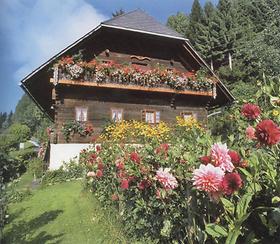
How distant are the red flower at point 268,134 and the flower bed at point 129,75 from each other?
621 inches

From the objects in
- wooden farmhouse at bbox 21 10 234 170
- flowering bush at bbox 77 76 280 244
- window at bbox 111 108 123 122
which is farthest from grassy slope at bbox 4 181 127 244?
window at bbox 111 108 123 122

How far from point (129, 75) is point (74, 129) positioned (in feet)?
12.5

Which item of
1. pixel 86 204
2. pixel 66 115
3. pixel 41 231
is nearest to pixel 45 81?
pixel 66 115

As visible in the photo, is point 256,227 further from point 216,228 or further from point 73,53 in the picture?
point 73,53

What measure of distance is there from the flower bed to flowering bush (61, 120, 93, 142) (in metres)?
2.34

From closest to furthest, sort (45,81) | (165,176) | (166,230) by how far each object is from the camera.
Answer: (165,176)
(166,230)
(45,81)

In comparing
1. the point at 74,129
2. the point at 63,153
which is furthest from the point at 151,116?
the point at 63,153

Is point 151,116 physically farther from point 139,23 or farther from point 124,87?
point 139,23

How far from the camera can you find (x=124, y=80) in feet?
62.4

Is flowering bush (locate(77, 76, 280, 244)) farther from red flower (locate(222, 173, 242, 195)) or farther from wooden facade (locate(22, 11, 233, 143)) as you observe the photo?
wooden facade (locate(22, 11, 233, 143))

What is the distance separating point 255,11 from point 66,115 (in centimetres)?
4311

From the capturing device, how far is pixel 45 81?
20.3 m

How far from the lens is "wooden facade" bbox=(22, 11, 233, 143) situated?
62.6ft

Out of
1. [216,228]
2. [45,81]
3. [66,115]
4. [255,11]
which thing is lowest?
[216,228]
